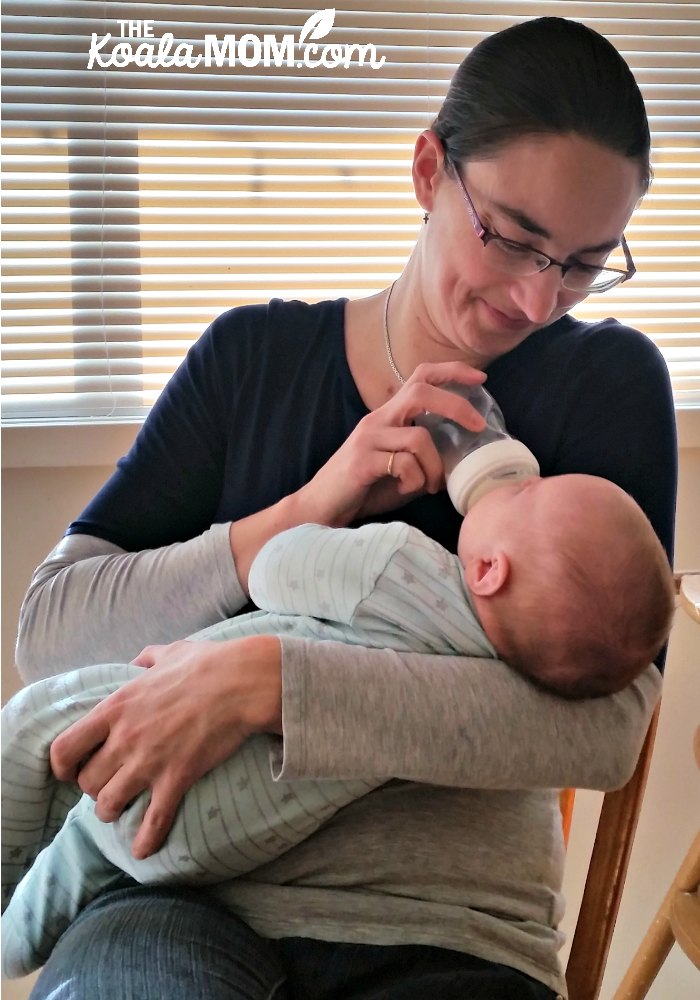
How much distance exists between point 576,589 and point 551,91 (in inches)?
21.2

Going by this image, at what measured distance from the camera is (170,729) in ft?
2.99

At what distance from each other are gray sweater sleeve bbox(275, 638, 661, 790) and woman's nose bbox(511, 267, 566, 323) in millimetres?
400

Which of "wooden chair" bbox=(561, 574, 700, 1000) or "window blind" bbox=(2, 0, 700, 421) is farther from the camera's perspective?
"window blind" bbox=(2, 0, 700, 421)

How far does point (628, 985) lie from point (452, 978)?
2.78ft

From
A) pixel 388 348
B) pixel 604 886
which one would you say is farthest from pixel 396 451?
pixel 604 886

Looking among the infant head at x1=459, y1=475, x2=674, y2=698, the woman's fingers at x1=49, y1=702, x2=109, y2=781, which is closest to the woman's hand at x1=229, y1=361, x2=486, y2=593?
the infant head at x1=459, y1=475, x2=674, y2=698

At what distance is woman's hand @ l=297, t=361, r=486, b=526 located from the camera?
1053 millimetres

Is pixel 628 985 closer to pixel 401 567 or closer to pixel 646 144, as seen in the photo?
pixel 401 567

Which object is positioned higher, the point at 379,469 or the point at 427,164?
the point at 427,164

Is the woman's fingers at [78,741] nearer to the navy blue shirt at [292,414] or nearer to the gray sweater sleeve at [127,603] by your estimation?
the gray sweater sleeve at [127,603]

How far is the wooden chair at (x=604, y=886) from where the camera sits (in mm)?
1220

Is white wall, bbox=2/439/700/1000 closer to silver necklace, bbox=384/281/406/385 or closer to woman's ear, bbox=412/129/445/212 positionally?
silver necklace, bbox=384/281/406/385

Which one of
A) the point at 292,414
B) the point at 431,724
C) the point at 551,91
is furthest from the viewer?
the point at 292,414

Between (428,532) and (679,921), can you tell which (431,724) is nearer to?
(428,532)
